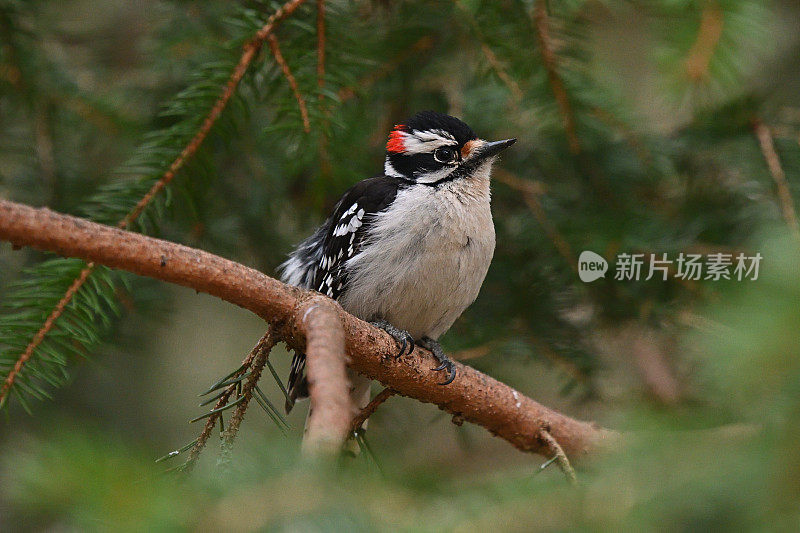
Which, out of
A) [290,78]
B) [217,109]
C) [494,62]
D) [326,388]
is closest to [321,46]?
[290,78]

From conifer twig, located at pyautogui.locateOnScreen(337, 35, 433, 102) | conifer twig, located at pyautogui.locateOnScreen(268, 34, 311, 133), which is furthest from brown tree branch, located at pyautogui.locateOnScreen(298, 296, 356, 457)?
conifer twig, located at pyautogui.locateOnScreen(337, 35, 433, 102)

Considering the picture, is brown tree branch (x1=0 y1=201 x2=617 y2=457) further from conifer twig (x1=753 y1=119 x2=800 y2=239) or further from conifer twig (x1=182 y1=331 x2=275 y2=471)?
conifer twig (x1=753 y1=119 x2=800 y2=239)

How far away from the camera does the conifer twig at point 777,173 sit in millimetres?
3248

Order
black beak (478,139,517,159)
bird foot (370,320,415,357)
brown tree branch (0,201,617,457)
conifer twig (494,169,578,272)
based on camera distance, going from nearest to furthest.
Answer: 1. brown tree branch (0,201,617,457)
2. bird foot (370,320,415,357)
3. black beak (478,139,517,159)
4. conifer twig (494,169,578,272)

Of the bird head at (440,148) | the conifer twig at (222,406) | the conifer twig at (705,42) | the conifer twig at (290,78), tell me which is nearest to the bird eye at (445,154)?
the bird head at (440,148)

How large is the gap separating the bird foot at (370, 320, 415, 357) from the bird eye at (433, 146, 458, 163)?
792mm

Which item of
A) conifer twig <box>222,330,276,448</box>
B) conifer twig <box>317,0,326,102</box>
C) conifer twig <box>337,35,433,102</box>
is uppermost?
conifer twig <box>317,0,326,102</box>

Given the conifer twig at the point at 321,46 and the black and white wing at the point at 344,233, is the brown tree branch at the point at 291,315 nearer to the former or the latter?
the black and white wing at the point at 344,233

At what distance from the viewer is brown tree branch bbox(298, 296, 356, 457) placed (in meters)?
1.39

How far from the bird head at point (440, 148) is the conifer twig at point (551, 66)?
1.12 ft

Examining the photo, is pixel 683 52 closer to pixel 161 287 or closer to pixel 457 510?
pixel 457 510

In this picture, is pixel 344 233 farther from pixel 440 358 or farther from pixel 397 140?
pixel 440 358

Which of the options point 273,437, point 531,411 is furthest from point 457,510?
point 531,411

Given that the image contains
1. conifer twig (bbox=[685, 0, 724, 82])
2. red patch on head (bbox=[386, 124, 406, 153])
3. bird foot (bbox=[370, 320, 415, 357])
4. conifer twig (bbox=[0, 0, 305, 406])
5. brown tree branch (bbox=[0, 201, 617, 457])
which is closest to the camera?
brown tree branch (bbox=[0, 201, 617, 457])
